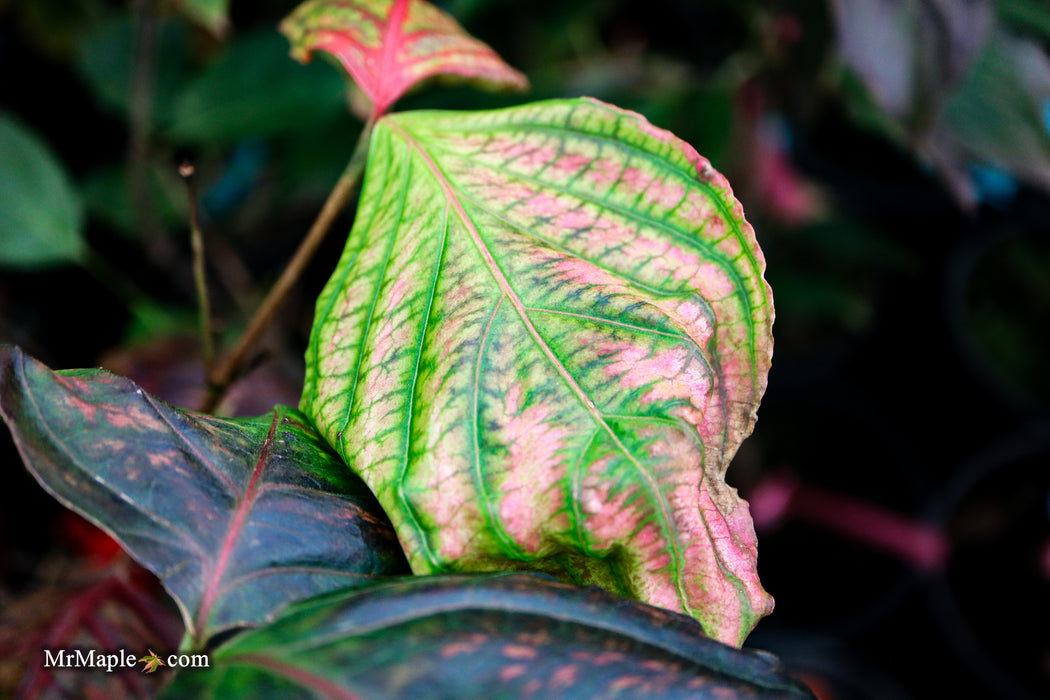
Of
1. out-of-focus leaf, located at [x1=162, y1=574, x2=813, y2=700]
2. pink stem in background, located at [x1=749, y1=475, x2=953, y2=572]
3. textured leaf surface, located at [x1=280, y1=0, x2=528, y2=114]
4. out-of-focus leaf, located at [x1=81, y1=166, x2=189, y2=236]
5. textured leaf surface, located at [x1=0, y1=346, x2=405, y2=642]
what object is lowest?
pink stem in background, located at [x1=749, y1=475, x2=953, y2=572]

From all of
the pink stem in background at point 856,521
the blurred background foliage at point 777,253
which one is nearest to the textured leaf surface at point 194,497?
the blurred background foliage at point 777,253

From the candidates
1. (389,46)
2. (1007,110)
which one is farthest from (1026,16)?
(389,46)

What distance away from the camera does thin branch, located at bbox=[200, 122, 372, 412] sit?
0.51 m

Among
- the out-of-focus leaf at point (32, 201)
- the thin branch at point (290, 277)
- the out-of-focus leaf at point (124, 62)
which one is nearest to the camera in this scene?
the thin branch at point (290, 277)

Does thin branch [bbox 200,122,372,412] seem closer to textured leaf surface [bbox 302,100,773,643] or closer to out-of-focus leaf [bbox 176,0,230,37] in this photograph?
textured leaf surface [bbox 302,100,773,643]

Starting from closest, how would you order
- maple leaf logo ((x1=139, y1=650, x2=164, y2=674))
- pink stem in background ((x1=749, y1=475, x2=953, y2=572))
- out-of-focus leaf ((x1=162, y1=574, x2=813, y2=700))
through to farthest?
out-of-focus leaf ((x1=162, y1=574, x2=813, y2=700)) < maple leaf logo ((x1=139, y1=650, x2=164, y2=674)) < pink stem in background ((x1=749, y1=475, x2=953, y2=572))

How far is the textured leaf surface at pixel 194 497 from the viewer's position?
32 centimetres

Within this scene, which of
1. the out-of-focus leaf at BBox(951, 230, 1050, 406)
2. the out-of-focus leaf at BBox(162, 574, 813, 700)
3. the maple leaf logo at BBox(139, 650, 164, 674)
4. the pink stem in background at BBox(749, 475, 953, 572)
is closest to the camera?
the out-of-focus leaf at BBox(162, 574, 813, 700)

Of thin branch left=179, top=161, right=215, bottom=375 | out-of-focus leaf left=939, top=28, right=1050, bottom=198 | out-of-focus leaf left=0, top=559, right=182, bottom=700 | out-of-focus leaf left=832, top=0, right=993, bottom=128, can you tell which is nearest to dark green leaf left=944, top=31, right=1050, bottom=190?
out-of-focus leaf left=939, top=28, right=1050, bottom=198

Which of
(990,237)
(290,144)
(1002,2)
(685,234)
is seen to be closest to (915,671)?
(990,237)

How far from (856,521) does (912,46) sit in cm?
80

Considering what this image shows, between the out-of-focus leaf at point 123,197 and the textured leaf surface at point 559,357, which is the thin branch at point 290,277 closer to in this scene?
the textured leaf surface at point 559,357

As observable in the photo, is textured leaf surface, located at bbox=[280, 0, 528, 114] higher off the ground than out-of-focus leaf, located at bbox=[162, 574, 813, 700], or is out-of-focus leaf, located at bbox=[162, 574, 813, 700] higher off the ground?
textured leaf surface, located at bbox=[280, 0, 528, 114]

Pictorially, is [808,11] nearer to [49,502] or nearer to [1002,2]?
[1002,2]
